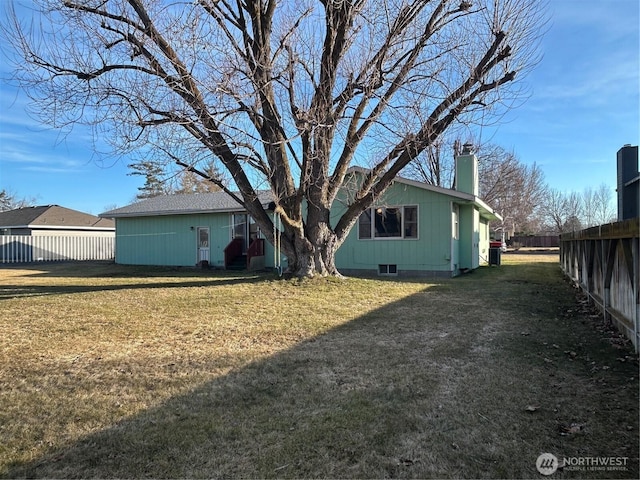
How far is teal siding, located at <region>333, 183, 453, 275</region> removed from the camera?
13.7 m

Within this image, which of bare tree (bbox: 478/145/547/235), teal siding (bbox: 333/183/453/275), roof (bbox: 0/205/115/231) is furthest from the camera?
bare tree (bbox: 478/145/547/235)

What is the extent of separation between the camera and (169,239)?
774 inches

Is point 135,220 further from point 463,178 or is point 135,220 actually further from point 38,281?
point 463,178

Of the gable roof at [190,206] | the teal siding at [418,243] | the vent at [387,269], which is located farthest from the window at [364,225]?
the gable roof at [190,206]

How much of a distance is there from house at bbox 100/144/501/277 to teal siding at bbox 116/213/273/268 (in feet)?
0.14

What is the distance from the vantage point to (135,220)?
20.8m

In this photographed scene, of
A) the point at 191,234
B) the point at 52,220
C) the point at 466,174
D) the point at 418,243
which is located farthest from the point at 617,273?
the point at 52,220

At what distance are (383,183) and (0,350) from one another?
792cm

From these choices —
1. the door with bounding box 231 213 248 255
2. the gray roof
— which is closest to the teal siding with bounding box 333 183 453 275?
the gray roof

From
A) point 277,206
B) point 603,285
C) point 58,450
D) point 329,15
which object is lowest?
point 58,450

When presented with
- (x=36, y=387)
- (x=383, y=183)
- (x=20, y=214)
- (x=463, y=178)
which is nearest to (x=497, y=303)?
(x=383, y=183)

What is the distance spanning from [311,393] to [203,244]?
51.4ft

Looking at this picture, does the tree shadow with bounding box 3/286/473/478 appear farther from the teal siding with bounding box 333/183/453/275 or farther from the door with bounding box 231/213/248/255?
the door with bounding box 231/213/248/255

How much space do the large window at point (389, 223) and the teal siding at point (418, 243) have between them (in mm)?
157
